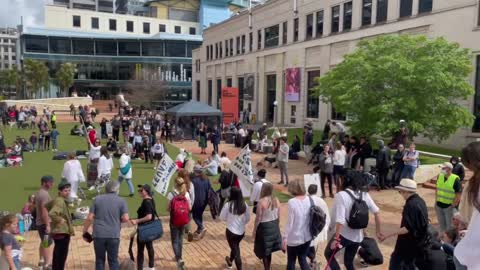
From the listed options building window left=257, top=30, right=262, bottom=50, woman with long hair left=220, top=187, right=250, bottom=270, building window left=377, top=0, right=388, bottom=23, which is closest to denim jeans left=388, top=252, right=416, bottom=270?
woman with long hair left=220, top=187, right=250, bottom=270

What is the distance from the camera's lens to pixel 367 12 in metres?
31.8

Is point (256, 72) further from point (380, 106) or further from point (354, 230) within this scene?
point (354, 230)

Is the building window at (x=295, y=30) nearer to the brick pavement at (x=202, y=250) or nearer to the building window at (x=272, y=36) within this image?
the building window at (x=272, y=36)

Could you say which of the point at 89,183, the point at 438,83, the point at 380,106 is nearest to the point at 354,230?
the point at 89,183

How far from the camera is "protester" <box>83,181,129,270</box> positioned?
6.25 m

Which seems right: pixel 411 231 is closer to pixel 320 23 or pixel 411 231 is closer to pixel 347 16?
pixel 347 16

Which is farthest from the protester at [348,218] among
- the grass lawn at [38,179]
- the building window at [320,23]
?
the building window at [320,23]

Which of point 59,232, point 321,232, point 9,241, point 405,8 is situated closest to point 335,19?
point 405,8

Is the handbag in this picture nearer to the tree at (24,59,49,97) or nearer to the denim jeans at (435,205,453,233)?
the denim jeans at (435,205,453,233)

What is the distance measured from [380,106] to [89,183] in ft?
37.4

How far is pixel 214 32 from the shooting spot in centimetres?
5884

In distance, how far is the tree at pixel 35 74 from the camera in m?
69.8

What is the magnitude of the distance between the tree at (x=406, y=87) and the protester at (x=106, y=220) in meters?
12.9

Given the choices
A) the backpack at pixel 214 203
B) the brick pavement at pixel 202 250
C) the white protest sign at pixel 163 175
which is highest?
→ the white protest sign at pixel 163 175
